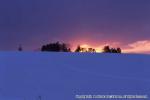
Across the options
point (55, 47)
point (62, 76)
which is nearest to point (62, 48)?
point (55, 47)

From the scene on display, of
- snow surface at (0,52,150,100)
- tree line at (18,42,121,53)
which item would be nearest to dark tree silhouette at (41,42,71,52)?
tree line at (18,42,121,53)

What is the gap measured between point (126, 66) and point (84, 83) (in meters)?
0.50

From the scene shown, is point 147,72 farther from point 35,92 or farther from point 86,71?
point 35,92

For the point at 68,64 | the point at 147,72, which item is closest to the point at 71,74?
the point at 68,64

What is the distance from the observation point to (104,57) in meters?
5.87

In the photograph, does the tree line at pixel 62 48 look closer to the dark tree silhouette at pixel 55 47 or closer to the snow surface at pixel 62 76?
the dark tree silhouette at pixel 55 47

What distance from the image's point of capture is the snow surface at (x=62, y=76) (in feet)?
18.4

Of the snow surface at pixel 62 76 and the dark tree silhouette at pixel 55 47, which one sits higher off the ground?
the dark tree silhouette at pixel 55 47

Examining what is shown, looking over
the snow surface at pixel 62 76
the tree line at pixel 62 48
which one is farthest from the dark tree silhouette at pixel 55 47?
the snow surface at pixel 62 76

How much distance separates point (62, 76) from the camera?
18.6ft

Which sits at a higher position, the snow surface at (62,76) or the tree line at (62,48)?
the tree line at (62,48)

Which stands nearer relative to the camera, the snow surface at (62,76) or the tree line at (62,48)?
the snow surface at (62,76)

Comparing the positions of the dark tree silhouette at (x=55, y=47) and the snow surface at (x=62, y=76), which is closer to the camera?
the snow surface at (x=62, y=76)

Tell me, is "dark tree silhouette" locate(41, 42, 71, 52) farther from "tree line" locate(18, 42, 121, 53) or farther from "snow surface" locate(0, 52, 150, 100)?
"snow surface" locate(0, 52, 150, 100)
